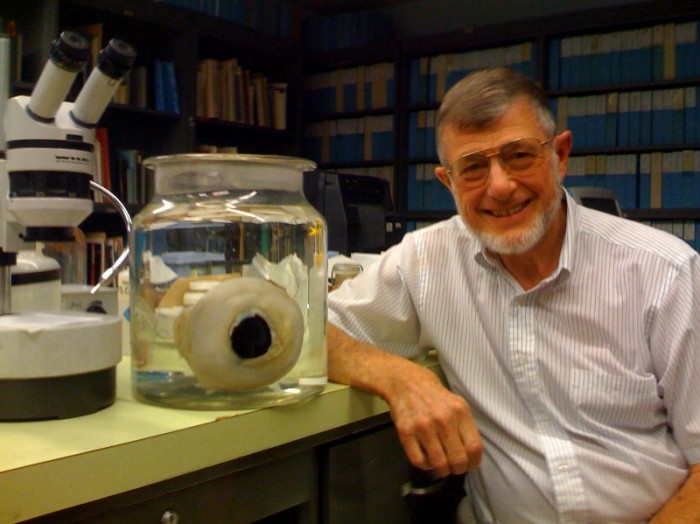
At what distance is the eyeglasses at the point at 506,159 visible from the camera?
1.18m

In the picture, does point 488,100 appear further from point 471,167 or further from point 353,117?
point 353,117

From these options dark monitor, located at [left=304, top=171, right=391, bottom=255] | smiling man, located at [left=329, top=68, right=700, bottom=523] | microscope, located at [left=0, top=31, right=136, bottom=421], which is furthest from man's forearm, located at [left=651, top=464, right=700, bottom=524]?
dark monitor, located at [left=304, top=171, right=391, bottom=255]

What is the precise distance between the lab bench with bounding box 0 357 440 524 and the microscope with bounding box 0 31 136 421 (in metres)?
0.03

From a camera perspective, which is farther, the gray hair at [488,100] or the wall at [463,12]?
the wall at [463,12]

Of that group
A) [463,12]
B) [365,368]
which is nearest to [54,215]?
[365,368]

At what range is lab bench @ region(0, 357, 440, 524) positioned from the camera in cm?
57

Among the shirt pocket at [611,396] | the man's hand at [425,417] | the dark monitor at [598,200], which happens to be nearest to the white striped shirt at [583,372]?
the shirt pocket at [611,396]

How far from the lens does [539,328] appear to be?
3.62 ft

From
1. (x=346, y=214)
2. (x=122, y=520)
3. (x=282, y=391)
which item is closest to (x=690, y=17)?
(x=346, y=214)

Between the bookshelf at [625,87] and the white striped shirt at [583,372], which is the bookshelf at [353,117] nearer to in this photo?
the bookshelf at [625,87]

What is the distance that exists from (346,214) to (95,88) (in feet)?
5.57

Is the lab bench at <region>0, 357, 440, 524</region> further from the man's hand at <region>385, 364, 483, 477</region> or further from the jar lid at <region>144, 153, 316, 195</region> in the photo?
the jar lid at <region>144, 153, 316, 195</region>

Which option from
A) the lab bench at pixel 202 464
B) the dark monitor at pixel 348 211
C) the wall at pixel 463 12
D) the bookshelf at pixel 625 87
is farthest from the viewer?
the wall at pixel 463 12

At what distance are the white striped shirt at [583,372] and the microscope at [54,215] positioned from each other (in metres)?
0.50
